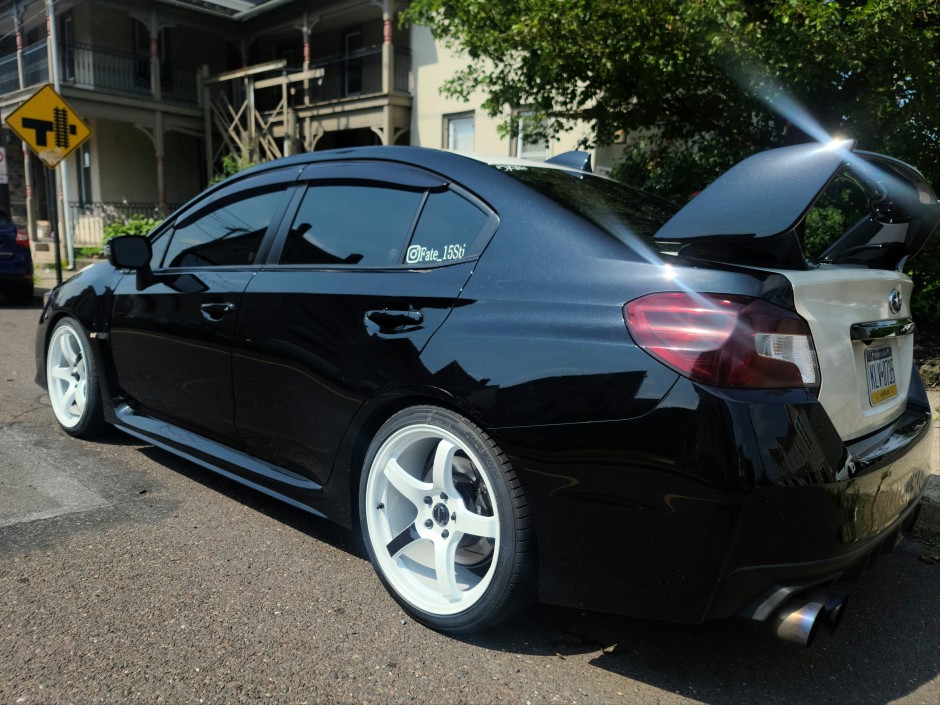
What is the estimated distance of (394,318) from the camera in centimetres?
257

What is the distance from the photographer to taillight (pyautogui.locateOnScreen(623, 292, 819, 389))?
6.38ft

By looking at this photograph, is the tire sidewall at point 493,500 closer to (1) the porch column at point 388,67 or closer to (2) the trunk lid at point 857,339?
(2) the trunk lid at point 857,339

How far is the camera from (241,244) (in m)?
3.44

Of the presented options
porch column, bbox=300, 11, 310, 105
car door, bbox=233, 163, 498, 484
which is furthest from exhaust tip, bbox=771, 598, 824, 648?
porch column, bbox=300, 11, 310, 105

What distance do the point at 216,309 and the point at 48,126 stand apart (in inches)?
418

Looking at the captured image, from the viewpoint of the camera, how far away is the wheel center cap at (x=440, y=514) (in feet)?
8.12

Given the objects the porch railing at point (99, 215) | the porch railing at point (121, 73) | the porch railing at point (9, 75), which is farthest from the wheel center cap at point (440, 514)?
the porch railing at point (9, 75)

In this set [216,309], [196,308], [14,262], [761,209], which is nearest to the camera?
[761,209]

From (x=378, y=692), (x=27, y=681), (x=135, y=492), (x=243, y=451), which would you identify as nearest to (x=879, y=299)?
(x=378, y=692)

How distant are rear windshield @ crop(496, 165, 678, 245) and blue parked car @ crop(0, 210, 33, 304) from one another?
34.5 feet

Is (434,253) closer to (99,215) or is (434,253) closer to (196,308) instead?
(196,308)

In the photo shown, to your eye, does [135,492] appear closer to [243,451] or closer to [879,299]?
[243,451]

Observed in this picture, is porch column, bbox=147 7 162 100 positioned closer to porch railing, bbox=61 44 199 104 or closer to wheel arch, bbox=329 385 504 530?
porch railing, bbox=61 44 199 104

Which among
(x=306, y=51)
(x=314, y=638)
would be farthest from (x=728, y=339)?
(x=306, y=51)
